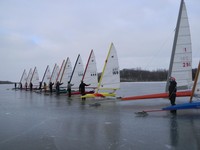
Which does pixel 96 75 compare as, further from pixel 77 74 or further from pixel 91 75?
pixel 77 74

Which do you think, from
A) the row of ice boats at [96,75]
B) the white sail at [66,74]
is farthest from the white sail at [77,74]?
the white sail at [66,74]

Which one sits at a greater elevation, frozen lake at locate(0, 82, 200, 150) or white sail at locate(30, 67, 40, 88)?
white sail at locate(30, 67, 40, 88)

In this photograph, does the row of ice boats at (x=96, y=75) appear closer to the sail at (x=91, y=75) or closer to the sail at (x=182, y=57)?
the sail at (x=91, y=75)

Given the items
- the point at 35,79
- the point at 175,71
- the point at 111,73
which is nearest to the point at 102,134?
the point at 175,71

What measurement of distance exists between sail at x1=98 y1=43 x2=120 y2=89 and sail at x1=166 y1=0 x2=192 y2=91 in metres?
5.83

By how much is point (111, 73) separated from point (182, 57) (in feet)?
21.5

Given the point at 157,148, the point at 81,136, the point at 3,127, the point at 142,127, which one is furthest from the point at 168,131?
the point at 3,127

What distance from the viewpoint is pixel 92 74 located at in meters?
24.7

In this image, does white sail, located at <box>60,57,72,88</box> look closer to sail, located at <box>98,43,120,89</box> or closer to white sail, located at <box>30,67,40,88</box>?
sail, located at <box>98,43,120,89</box>

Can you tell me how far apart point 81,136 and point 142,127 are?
7.54 feet

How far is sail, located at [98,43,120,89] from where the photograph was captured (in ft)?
67.6

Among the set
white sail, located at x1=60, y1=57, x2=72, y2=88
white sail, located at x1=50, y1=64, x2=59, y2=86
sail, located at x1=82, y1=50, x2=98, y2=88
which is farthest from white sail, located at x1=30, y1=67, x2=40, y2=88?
sail, located at x1=82, y1=50, x2=98, y2=88

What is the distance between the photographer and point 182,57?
1568 cm

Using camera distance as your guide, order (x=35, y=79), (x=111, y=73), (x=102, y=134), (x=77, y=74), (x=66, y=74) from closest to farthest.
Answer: (x=102, y=134) < (x=111, y=73) < (x=77, y=74) < (x=66, y=74) < (x=35, y=79)
